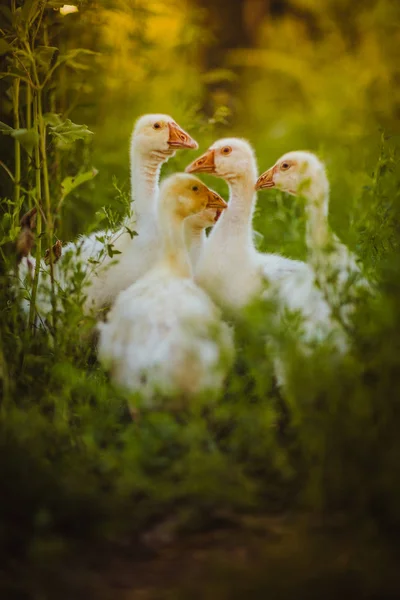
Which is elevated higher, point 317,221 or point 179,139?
point 179,139

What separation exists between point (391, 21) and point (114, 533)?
466 centimetres

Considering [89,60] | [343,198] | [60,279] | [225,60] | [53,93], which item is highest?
[225,60]

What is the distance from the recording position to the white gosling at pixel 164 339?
3941mm

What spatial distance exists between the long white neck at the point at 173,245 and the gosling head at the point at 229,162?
59 cm

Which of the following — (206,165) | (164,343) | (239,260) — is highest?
(206,165)

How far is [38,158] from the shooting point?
14.2ft

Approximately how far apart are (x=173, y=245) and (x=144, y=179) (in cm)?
97

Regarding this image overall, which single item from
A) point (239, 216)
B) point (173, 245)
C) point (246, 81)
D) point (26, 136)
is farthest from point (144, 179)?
point (246, 81)

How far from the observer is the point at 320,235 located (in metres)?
4.50

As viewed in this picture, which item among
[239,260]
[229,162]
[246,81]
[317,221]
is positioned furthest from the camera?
[246,81]

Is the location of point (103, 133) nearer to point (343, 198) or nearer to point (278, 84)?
point (343, 198)

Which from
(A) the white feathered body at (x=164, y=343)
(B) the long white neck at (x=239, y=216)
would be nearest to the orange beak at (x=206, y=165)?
(B) the long white neck at (x=239, y=216)

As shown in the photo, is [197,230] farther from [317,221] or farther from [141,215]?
[317,221]

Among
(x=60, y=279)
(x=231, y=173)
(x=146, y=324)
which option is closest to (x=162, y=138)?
(x=231, y=173)
